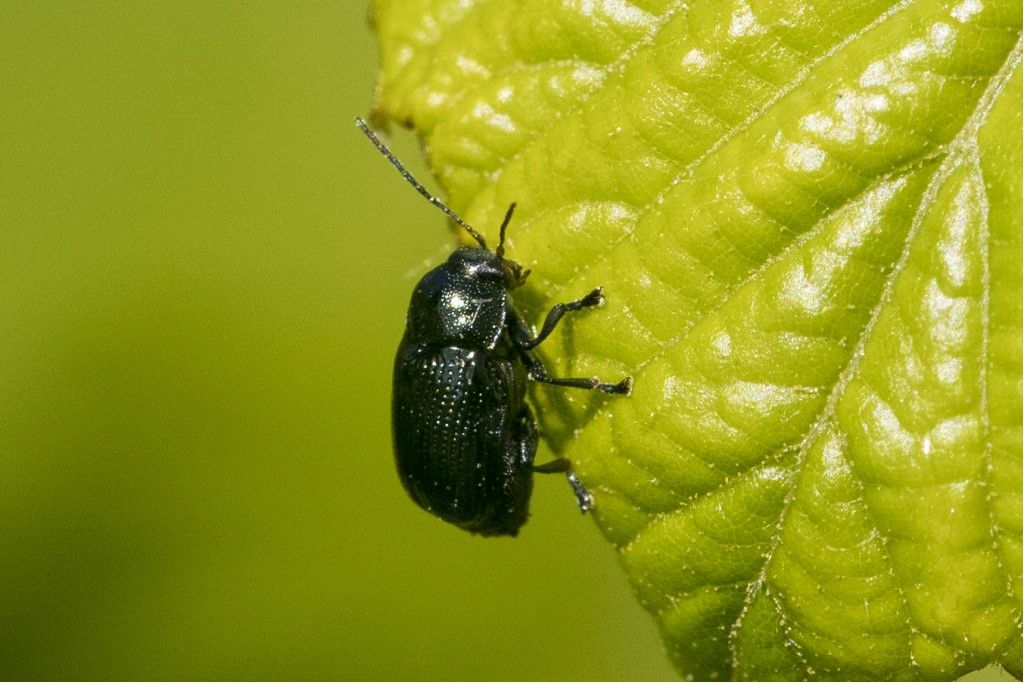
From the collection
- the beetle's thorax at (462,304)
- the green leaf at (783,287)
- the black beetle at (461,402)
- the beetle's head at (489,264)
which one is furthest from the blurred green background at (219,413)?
the green leaf at (783,287)

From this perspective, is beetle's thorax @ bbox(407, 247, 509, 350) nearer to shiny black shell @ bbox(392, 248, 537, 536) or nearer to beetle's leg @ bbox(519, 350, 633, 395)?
shiny black shell @ bbox(392, 248, 537, 536)

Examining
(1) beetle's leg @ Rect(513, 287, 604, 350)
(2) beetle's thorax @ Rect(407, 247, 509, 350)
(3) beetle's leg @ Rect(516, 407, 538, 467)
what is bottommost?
(3) beetle's leg @ Rect(516, 407, 538, 467)

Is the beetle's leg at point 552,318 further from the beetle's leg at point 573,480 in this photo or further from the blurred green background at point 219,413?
the blurred green background at point 219,413

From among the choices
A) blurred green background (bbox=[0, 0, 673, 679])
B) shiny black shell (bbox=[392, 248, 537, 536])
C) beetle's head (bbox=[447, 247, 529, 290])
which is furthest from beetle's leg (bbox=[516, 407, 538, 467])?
blurred green background (bbox=[0, 0, 673, 679])

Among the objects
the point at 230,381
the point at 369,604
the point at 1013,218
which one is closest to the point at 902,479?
the point at 1013,218

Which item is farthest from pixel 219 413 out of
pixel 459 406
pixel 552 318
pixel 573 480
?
pixel 552 318

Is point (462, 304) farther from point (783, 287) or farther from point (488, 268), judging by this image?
point (783, 287)
